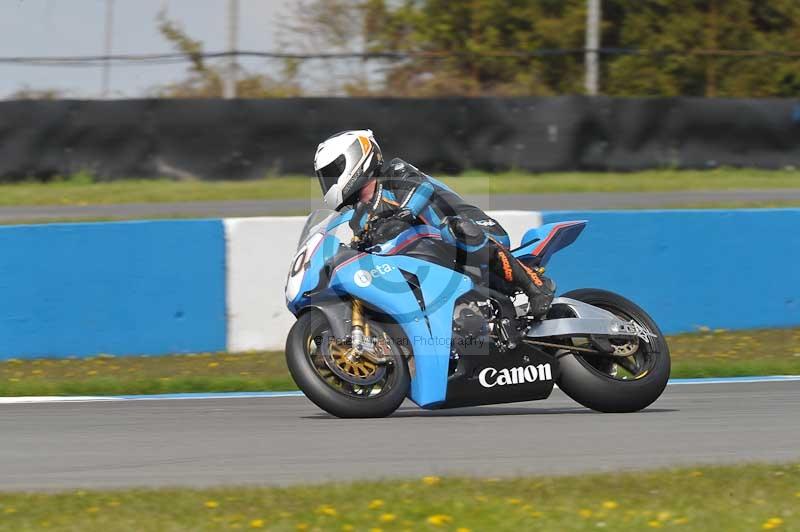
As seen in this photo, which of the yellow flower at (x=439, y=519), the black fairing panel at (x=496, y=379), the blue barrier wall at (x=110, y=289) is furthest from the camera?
the blue barrier wall at (x=110, y=289)

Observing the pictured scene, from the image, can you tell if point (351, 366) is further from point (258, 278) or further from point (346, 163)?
point (258, 278)

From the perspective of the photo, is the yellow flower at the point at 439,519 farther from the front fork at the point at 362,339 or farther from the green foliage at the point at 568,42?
the green foliage at the point at 568,42

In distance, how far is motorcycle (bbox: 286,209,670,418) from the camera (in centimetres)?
632

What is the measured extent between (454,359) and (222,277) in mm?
3513

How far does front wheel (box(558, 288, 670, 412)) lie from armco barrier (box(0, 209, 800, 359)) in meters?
3.15

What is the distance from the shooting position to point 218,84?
2103 cm

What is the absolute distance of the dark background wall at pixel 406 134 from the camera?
57.7 ft

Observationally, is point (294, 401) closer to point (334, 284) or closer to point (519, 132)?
point (334, 284)

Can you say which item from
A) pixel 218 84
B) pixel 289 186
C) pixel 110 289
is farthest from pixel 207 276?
pixel 218 84

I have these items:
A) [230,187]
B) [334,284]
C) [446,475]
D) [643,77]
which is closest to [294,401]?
[334,284]

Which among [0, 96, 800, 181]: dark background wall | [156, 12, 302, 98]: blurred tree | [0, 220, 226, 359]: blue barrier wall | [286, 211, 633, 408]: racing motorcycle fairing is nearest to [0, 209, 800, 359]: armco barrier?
[0, 220, 226, 359]: blue barrier wall

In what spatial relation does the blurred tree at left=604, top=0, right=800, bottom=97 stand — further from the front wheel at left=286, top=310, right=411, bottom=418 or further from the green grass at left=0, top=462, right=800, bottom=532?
the green grass at left=0, top=462, right=800, bottom=532

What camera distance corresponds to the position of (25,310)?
30.6 ft

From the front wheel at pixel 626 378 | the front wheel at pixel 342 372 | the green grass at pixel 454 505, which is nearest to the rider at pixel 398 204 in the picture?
the front wheel at pixel 626 378
